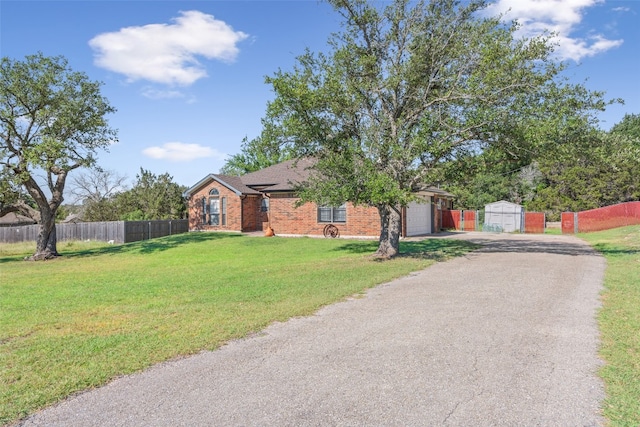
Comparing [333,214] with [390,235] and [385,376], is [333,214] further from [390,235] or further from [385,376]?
[385,376]

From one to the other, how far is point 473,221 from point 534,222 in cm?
377

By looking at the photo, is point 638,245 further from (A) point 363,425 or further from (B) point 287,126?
(A) point 363,425

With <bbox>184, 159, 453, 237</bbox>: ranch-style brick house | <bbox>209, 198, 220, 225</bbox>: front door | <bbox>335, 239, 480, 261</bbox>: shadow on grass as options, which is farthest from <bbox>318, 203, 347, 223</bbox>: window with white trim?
<bbox>209, 198, 220, 225</bbox>: front door

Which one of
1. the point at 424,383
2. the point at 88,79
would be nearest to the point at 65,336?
the point at 424,383

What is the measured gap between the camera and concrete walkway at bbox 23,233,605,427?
3.66 meters

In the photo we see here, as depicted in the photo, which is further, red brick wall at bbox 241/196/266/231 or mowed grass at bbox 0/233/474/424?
red brick wall at bbox 241/196/266/231

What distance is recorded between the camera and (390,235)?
51.2 ft

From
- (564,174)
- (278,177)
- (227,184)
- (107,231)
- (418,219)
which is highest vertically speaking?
(564,174)

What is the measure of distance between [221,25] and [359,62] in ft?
15.4

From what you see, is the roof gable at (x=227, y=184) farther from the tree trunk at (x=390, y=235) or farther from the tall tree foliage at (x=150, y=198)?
the tree trunk at (x=390, y=235)

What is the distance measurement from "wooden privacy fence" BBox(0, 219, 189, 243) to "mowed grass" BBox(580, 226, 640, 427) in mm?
26703

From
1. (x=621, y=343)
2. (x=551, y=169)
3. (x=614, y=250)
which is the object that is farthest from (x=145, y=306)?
(x=551, y=169)

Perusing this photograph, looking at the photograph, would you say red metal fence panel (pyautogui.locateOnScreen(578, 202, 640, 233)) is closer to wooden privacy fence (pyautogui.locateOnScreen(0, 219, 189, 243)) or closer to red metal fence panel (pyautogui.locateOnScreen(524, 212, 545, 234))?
red metal fence panel (pyautogui.locateOnScreen(524, 212, 545, 234))

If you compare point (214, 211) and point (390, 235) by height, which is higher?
point (214, 211)
